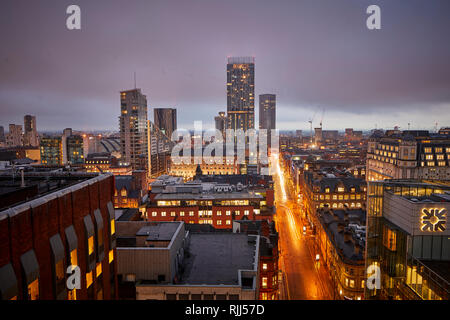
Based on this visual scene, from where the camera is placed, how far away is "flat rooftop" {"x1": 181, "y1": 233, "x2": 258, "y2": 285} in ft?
91.5

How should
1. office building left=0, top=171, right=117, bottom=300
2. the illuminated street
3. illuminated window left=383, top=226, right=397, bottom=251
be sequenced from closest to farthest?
office building left=0, top=171, right=117, bottom=300, illuminated window left=383, top=226, right=397, bottom=251, the illuminated street

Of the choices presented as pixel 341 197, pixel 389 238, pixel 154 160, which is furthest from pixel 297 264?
pixel 154 160

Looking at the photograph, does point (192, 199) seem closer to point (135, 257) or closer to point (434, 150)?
point (135, 257)

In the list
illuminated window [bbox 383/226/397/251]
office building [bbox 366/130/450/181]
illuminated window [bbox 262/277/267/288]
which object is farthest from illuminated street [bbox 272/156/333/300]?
office building [bbox 366/130/450/181]

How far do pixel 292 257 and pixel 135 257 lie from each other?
33.0m

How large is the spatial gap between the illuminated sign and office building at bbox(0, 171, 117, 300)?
23.5 meters

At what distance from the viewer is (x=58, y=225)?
15492 millimetres

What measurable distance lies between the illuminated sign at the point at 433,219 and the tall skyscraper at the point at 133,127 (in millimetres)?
123074

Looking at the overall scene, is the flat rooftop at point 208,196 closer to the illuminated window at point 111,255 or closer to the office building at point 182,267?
the office building at point 182,267

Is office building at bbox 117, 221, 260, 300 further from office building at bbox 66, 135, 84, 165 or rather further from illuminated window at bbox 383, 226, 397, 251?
office building at bbox 66, 135, 84, 165

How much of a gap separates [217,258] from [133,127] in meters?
115

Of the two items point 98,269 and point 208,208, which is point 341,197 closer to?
point 208,208

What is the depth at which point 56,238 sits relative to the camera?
15078mm
